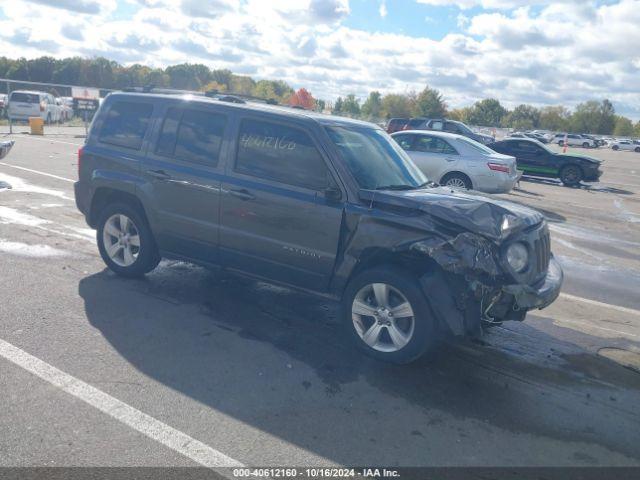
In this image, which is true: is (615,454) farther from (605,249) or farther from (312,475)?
(605,249)

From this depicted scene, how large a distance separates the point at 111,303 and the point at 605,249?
26.5ft

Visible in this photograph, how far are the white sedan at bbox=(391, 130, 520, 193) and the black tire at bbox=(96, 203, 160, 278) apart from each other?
335 inches

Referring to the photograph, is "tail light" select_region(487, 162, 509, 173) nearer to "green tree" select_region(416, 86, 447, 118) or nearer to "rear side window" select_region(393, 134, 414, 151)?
"rear side window" select_region(393, 134, 414, 151)

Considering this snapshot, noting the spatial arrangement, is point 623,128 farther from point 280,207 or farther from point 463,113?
point 280,207

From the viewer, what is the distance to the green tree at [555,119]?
11769 cm

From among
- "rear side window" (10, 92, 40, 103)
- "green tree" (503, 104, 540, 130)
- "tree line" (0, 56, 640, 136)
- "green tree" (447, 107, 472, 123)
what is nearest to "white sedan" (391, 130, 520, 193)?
"rear side window" (10, 92, 40, 103)

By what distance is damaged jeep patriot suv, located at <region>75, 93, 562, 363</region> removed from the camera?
15.3ft

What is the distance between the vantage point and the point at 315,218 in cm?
516

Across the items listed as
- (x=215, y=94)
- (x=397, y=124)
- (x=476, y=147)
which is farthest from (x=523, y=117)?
(x=215, y=94)

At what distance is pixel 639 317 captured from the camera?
21.6ft

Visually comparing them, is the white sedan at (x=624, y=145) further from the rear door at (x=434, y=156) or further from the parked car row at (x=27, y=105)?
the rear door at (x=434, y=156)

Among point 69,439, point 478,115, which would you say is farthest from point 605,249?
point 478,115

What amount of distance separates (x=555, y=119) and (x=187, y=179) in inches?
4978

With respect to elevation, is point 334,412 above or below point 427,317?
below
